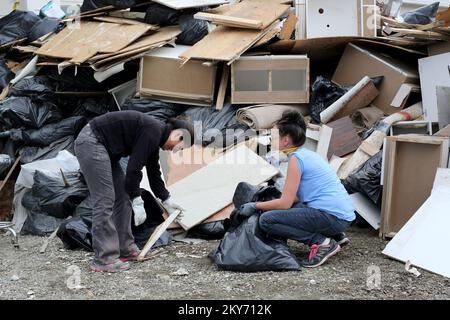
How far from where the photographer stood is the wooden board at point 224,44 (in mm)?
6129

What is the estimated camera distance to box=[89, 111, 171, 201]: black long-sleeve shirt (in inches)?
159

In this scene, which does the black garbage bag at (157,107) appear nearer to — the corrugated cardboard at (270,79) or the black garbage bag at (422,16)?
the corrugated cardboard at (270,79)

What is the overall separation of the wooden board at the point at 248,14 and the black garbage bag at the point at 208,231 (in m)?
2.22

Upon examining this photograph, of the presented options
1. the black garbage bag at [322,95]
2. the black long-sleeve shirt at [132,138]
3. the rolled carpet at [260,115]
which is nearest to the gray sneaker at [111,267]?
the black long-sleeve shirt at [132,138]

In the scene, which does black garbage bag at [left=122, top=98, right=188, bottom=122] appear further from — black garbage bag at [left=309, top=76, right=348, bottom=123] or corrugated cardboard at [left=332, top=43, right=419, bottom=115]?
corrugated cardboard at [left=332, top=43, right=419, bottom=115]

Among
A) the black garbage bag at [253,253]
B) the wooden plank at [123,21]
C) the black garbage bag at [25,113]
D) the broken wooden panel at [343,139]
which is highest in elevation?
the wooden plank at [123,21]

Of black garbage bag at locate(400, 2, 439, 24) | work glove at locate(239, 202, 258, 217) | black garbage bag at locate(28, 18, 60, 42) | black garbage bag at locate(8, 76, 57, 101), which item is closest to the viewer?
work glove at locate(239, 202, 258, 217)

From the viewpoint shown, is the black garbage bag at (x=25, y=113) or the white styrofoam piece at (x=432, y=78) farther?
the black garbage bag at (x=25, y=113)

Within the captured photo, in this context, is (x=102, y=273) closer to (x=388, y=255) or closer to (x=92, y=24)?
(x=388, y=255)

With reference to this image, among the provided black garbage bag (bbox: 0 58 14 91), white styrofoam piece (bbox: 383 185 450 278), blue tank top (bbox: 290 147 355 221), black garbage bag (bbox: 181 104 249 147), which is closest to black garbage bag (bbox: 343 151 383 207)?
white styrofoam piece (bbox: 383 185 450 278)

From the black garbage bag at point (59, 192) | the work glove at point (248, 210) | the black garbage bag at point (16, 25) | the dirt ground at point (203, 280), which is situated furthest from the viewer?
the black garbage bag at point (16, 25)

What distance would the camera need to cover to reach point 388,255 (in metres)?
4.40

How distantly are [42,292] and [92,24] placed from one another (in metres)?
4.03

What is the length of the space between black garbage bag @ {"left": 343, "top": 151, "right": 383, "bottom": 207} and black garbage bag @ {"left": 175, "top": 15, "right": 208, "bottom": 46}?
2.49 m
